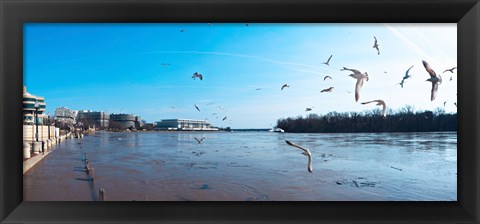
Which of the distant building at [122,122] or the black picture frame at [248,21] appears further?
the distant building at [122,122]

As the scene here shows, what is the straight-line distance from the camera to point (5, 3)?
2.04m

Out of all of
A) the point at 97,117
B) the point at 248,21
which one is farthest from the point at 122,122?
the point at 248,21

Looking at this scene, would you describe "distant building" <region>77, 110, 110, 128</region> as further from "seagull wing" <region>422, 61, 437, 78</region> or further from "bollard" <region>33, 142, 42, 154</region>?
"seagull wing" <region>422, 61, 437, 78</region>

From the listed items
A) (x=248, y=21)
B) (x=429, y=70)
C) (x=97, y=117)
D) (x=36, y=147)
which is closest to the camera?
(x=248, y=21)

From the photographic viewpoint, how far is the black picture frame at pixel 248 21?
81.1 inches

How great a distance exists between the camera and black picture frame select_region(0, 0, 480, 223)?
6.76 ft

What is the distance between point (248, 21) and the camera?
2.14 metres

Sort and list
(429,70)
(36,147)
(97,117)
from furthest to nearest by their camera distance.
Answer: (97,117) < (36,147) < (429,70)

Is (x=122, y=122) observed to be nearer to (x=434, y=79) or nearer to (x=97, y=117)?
(x=97, y=117)

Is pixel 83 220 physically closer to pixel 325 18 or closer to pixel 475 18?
pixel 325 18

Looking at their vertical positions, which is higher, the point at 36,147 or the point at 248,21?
the point at 248,21

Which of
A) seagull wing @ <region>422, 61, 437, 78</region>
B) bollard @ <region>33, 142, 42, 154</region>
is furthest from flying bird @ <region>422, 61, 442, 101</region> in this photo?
bollard @ <region>33, 142, 42, 154</region>

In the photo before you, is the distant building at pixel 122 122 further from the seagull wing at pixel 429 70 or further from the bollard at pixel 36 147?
the seagull wing at pixel 429 70

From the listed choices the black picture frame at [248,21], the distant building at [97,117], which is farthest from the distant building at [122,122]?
the black picture frame at [248,21]
